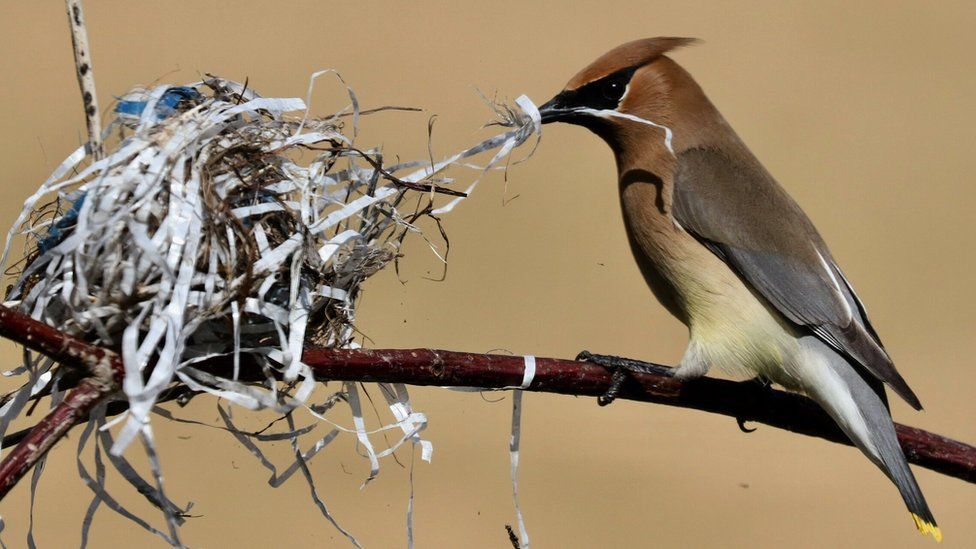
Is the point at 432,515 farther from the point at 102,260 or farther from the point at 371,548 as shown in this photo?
the point at 102,260

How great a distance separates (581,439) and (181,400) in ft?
17.3

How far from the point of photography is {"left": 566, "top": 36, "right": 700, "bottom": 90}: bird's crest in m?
4.24

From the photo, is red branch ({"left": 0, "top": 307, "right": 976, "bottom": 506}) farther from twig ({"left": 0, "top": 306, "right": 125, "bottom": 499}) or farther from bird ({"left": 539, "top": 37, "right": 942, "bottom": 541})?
bird ({"left": 539, "top": 37, "right": 942, "bottom": 541})

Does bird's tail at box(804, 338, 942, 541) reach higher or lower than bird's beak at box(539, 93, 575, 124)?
lower

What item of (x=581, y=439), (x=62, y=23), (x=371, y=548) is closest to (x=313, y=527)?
(x=371, y=548)

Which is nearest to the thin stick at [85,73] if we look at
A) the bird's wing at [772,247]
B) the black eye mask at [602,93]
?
the black eye mask at [602,93]

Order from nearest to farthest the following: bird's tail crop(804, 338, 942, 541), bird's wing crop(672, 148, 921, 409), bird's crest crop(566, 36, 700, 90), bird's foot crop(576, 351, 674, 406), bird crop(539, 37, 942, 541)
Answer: bird's foot crop(576, 351, 674, 406) → bird's tail crop(804, 338, 942, 541) → bird crop(539, 37, 942, 541) → bird's wing crop(672, 148, 921, 409) → bird's crest crop(566, 36, 700, 90)

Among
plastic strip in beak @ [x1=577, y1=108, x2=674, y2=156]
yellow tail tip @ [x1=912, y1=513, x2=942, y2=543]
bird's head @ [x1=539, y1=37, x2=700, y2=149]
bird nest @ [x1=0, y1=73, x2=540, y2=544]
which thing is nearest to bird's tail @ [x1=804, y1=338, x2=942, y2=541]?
yellow tail tip @ [x1=912, y1=513, x2=942, y2=543]

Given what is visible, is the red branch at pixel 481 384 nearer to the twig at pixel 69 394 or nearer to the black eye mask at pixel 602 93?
the twig at pixel 69 394

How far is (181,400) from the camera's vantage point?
2.63 metres

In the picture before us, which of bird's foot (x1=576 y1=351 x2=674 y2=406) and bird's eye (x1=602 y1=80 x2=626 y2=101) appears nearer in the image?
bird's foot (x1=576 y1=351 x2=674 y2=406)

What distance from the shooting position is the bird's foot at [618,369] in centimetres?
310

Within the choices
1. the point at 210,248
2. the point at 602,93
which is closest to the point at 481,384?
the point at 210,248

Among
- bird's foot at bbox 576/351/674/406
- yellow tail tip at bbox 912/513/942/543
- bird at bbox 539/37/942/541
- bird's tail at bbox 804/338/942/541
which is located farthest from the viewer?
bird at bbox 539/37/942/541
